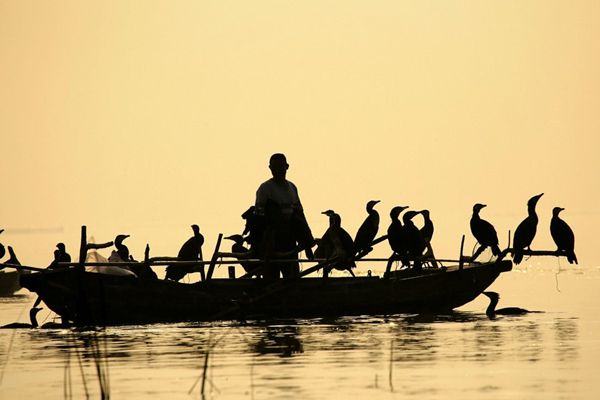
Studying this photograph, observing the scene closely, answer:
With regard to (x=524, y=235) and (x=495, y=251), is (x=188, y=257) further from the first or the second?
(x=524, y=235)

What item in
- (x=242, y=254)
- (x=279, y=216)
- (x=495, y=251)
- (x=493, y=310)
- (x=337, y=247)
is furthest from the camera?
(x=493, y=310)

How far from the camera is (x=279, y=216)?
2462 cm

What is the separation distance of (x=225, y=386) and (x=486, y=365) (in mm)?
3673

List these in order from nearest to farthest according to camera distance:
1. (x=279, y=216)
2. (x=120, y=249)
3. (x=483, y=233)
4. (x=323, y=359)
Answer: (x=323, y=359) → (x=279, y=216) → (x=483, y=233) → (x=120, y=249)

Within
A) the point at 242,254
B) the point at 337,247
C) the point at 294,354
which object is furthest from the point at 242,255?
the point at 294,354

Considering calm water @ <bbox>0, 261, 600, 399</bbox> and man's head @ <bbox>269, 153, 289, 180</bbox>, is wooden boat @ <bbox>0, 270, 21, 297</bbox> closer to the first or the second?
calm water @ <bbox>0, 261, 600, 399</bbox>

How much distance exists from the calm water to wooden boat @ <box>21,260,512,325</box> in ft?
0.83

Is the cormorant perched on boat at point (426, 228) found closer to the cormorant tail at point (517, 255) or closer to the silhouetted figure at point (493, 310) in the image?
the silhouetted figure at point (493, 310)

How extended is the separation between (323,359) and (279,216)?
511 centimetres

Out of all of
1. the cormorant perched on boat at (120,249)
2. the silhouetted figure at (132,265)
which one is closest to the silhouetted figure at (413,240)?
the silhouetted figure at (132,265)

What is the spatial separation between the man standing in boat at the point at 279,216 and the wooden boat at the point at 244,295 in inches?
29.8

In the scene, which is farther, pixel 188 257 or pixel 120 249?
pixel 120 249

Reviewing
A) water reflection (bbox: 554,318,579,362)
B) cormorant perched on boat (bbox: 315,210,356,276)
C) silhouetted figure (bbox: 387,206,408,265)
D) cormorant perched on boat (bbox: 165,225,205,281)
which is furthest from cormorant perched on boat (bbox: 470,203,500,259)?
cormorant perched on boat (bbox: 165,225,205,281)

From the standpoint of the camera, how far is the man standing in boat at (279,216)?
2452cm
